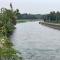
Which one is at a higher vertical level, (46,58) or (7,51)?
(7,51)

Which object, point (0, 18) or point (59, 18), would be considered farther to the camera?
point (59, 18)

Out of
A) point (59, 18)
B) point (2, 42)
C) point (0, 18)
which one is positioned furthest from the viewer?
point (59, 18)

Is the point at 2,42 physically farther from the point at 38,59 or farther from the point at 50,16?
the point at 50,16

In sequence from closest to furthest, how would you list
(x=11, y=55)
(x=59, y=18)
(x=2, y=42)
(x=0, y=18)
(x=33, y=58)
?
1. (x=11, y=55)
2. (x=2, y=42)
3. (x=33, y=58)
4. (x=0, y=18)
5. (x=59, y=18)

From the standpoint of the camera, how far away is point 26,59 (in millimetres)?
20250

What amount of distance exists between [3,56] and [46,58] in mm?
8888

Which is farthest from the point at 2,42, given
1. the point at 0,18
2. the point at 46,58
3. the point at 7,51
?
the point at 0,18

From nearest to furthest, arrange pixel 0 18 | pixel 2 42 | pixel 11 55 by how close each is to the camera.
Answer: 1. pixel 11 55
2. pixel 2 42
3. pixel 0 18

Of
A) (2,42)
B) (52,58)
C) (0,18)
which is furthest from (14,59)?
(0,18)

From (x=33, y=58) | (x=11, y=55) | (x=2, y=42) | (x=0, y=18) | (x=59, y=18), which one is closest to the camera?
(x=11, y=55)

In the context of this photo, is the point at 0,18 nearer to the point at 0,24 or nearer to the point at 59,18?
the point at 0,24

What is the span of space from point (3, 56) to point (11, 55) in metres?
0.46

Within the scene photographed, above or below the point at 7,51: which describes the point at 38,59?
below

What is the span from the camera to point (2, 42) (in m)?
19.8
